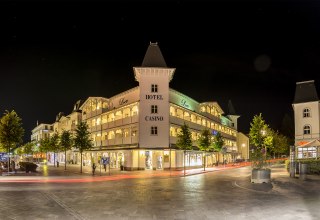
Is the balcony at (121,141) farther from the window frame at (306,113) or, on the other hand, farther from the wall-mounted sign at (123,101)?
the window frame at (306,113)

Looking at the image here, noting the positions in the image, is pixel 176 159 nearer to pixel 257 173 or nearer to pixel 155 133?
pixel 155 133

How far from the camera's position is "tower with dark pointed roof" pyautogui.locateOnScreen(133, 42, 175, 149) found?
54594mm

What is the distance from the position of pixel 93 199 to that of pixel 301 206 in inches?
391

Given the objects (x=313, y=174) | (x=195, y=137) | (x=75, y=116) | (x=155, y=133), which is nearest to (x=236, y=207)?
(x=313, y=174)

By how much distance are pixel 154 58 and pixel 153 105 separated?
304 inches

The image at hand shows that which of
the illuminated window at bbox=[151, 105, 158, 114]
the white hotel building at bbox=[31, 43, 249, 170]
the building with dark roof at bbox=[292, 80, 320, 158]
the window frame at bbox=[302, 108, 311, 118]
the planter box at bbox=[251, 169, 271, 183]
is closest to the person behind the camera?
the planter box at bbox=[251, 169, 271, 183]

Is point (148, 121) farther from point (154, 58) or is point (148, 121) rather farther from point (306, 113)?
point (306, 113)

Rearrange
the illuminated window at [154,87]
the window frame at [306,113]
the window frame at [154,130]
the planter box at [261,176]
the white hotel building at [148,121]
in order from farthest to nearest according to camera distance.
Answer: the window frame at [306,113] < the illuminated window at [154,87] < the window frame at [154,130] < the white hotel building at [148,121] < the planter box at [261,176]

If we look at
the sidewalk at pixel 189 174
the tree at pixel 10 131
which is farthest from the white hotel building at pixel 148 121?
the tree at pixel 10 131

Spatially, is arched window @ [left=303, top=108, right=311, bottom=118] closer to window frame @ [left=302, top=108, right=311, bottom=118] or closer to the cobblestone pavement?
window frame @ [left=302, top=108, right=311, bottom=118]

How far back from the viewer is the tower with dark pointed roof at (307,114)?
179 ft

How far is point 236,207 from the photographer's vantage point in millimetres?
15219

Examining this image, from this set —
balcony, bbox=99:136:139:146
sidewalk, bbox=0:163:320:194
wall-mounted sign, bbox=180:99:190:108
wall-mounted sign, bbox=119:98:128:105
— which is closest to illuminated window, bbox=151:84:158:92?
wall-mounted sign, bbox=119:98:128:105

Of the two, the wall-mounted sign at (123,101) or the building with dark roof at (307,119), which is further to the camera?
the wall-mounted sign at (123,101)
